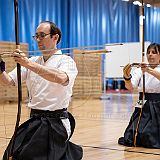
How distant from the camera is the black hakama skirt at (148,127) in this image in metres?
4.33

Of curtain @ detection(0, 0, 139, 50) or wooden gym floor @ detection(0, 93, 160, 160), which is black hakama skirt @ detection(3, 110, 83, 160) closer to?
wooden gym floor @ detection(0, 93, 160, 160)

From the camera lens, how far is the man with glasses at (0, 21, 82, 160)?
3049 millimetres

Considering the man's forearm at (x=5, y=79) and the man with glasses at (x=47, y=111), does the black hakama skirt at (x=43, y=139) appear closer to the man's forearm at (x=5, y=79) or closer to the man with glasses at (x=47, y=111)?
the man with glasses at (x=47, y=111)

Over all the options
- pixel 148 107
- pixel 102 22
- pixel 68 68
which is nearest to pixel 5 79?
pixel 68 68

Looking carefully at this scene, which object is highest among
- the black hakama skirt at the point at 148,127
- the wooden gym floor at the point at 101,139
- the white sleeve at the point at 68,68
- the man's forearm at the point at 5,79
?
the white sleeve at the point at 68,68

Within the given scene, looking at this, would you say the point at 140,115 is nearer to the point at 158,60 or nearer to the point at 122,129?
the point at 158,60

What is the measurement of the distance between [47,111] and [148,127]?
1.66 m

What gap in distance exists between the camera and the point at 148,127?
4.41 metres

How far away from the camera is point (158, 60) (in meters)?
4.37

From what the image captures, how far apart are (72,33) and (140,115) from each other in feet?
39.3

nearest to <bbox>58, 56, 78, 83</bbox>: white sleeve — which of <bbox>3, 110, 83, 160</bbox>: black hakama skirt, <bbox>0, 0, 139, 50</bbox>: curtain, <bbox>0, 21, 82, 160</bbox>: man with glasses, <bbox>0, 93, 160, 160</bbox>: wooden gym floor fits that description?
<bbox>0, 21, 82, 160</bbox>: man with glasses

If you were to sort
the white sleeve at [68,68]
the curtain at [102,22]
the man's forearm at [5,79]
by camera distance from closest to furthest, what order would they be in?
the white sleeve at [68,68], the man's forearm at [5,79], the curtain at [102,22]

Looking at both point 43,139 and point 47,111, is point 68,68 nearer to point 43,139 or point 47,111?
point 47,111

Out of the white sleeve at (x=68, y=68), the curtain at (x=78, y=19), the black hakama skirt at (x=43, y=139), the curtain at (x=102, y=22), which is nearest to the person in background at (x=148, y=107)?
the white sleeve at (x=68, y=68)
